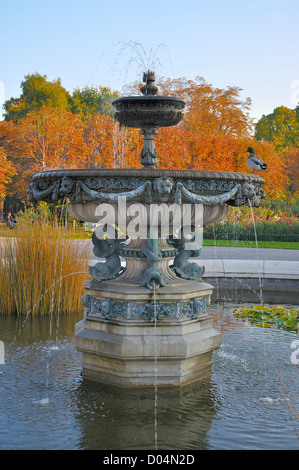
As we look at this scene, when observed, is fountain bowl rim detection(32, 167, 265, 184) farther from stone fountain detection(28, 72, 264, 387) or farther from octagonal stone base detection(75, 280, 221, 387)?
octagonal stone base detection(75, 280, 221, 387)

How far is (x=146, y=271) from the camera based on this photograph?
5133 millimetres

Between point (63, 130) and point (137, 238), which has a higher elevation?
point (63, 130)

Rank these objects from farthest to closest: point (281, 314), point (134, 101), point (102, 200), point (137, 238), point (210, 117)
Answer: point (210, 117) → point (281, 314) → point (137, 238) → point (134, 101) → point (102, 200)

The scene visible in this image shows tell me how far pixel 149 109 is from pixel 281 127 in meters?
58.2

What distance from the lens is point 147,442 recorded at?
12.4 ft

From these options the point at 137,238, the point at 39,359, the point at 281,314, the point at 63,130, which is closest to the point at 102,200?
the point at 137,238

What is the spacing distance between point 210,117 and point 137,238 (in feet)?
109

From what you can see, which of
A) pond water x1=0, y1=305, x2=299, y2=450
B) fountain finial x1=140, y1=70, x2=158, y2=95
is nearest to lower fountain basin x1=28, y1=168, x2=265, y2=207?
fountain finial x1=140, y1=70, x2=158, y2=95

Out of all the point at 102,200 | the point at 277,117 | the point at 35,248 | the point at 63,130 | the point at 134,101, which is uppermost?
the point at 277,117

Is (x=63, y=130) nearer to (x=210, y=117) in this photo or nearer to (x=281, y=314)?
(x=210, y=117)

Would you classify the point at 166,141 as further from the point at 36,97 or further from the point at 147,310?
the point at 36,97

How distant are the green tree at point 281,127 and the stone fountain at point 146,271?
56.1m

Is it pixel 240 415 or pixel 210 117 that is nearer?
pixel 240 415
